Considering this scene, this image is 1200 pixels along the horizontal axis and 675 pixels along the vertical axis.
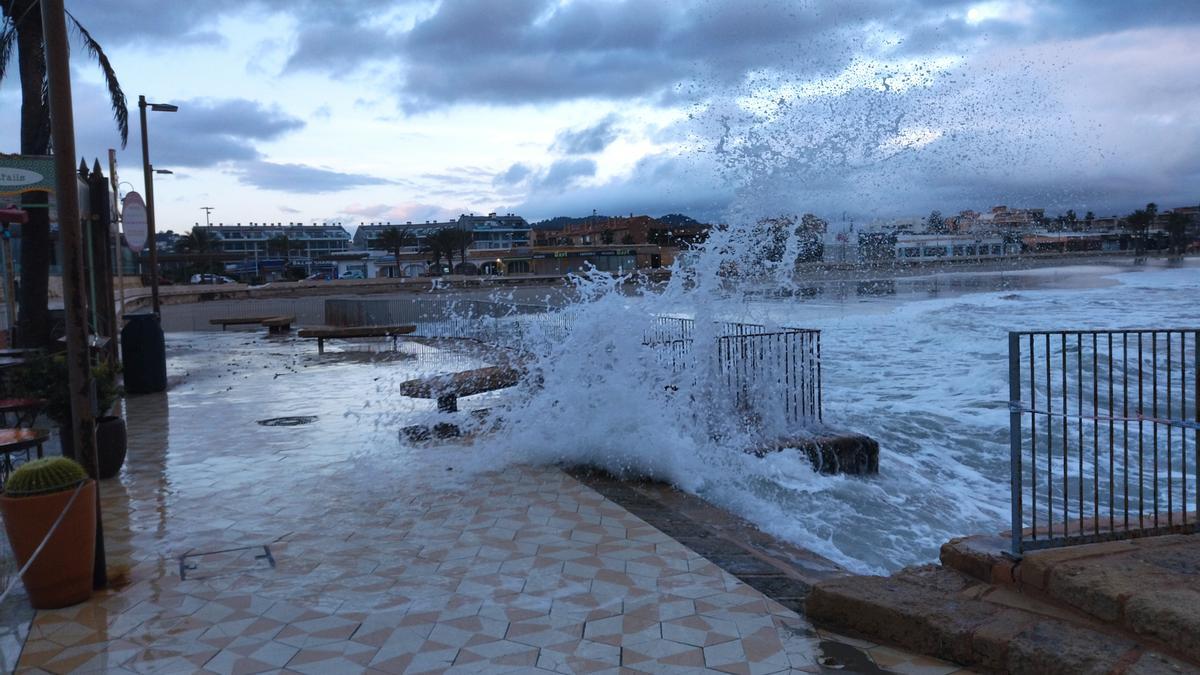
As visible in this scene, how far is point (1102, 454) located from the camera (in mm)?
10836

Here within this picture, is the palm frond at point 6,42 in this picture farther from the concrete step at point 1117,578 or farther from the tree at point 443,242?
the tree at point 443,242

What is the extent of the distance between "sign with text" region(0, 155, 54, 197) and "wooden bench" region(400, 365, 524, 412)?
558cm

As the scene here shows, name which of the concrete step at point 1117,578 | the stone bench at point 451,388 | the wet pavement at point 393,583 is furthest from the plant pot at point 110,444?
the concrete step at point 1117,578

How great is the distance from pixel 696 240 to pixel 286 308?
26671 mm

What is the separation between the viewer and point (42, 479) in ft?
16.1

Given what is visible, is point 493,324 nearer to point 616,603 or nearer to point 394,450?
point 394,450

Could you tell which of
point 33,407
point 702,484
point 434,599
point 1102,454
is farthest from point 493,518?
point 1102,454

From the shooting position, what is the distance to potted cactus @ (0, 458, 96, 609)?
4.86 meters

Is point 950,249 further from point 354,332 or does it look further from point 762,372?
point 762,372

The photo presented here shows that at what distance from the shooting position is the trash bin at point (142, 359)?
13.8 metres

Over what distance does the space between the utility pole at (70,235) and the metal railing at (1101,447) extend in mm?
5229

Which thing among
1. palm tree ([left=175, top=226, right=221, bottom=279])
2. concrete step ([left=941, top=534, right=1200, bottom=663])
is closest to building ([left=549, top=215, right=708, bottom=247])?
palm tree ([left=175, top=226, right=221, bottom=279])

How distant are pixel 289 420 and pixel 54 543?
6269mm

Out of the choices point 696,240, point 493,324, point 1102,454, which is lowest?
point 1102,454
